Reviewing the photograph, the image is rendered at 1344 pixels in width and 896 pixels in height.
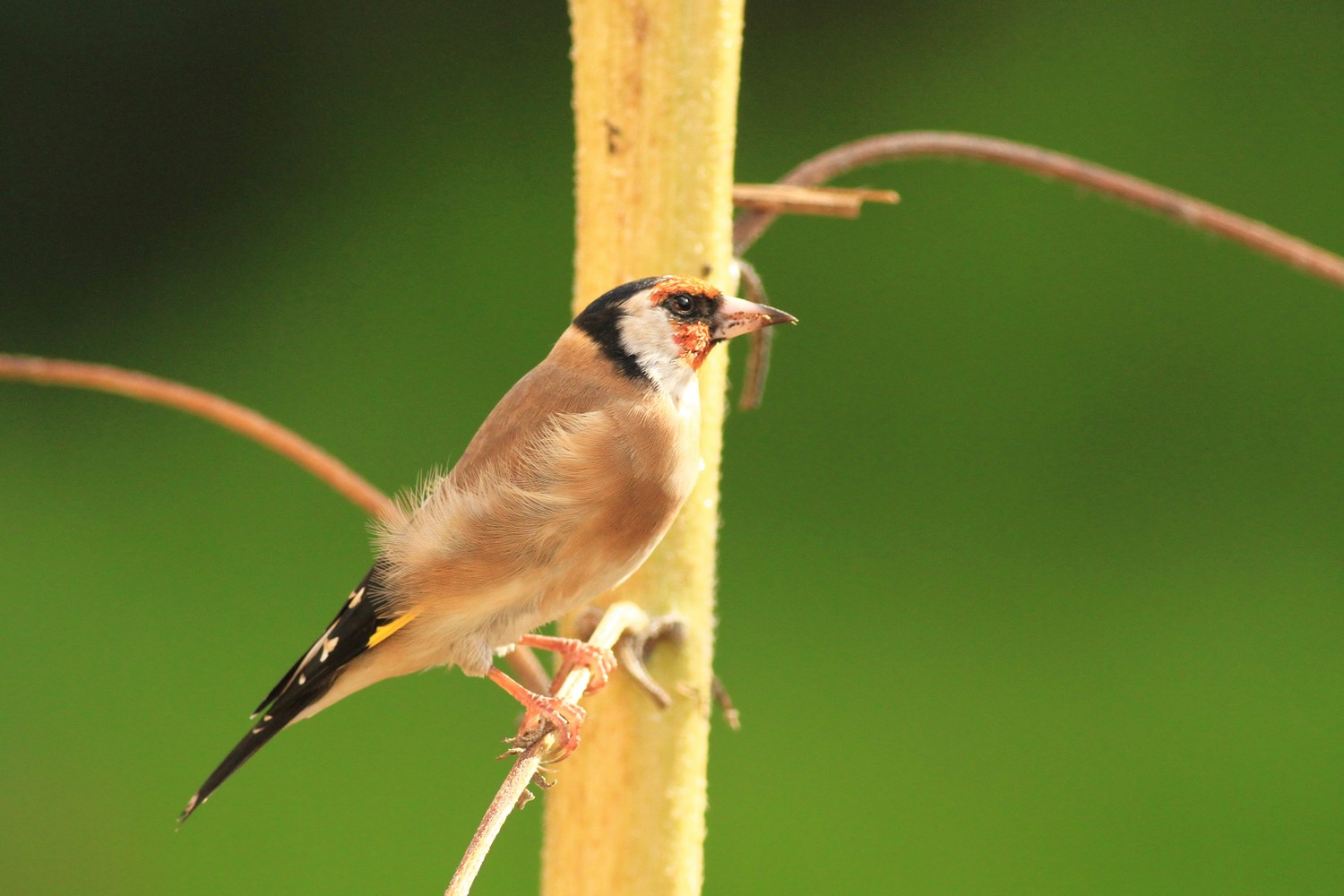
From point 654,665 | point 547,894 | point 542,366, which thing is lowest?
point 547,894

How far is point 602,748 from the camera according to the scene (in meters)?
0.71

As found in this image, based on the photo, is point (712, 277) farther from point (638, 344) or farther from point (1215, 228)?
point (1215, 228)

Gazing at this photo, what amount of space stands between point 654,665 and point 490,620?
0.36 ft

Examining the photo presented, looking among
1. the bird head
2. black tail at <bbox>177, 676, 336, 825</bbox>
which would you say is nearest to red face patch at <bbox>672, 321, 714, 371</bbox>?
the bird head

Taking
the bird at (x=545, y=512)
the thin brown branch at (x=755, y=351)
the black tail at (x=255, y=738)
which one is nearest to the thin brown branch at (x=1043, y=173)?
the thin brown branch at (x=755, y=351)

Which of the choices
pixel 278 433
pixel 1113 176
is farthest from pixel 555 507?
pixel 1113 176

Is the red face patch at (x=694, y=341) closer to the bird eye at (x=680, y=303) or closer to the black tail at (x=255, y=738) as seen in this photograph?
the bird eye at (x=680, y=303)

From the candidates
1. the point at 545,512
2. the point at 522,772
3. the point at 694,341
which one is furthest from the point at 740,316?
the point at 522,772

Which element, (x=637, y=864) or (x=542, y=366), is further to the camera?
(x=542, y=366)

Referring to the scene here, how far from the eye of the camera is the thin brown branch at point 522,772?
1.39 feet

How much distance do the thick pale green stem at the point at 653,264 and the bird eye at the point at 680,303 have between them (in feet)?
0.07

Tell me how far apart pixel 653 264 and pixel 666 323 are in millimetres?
31

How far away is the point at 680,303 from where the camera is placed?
0.68m

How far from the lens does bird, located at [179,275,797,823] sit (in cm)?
70
